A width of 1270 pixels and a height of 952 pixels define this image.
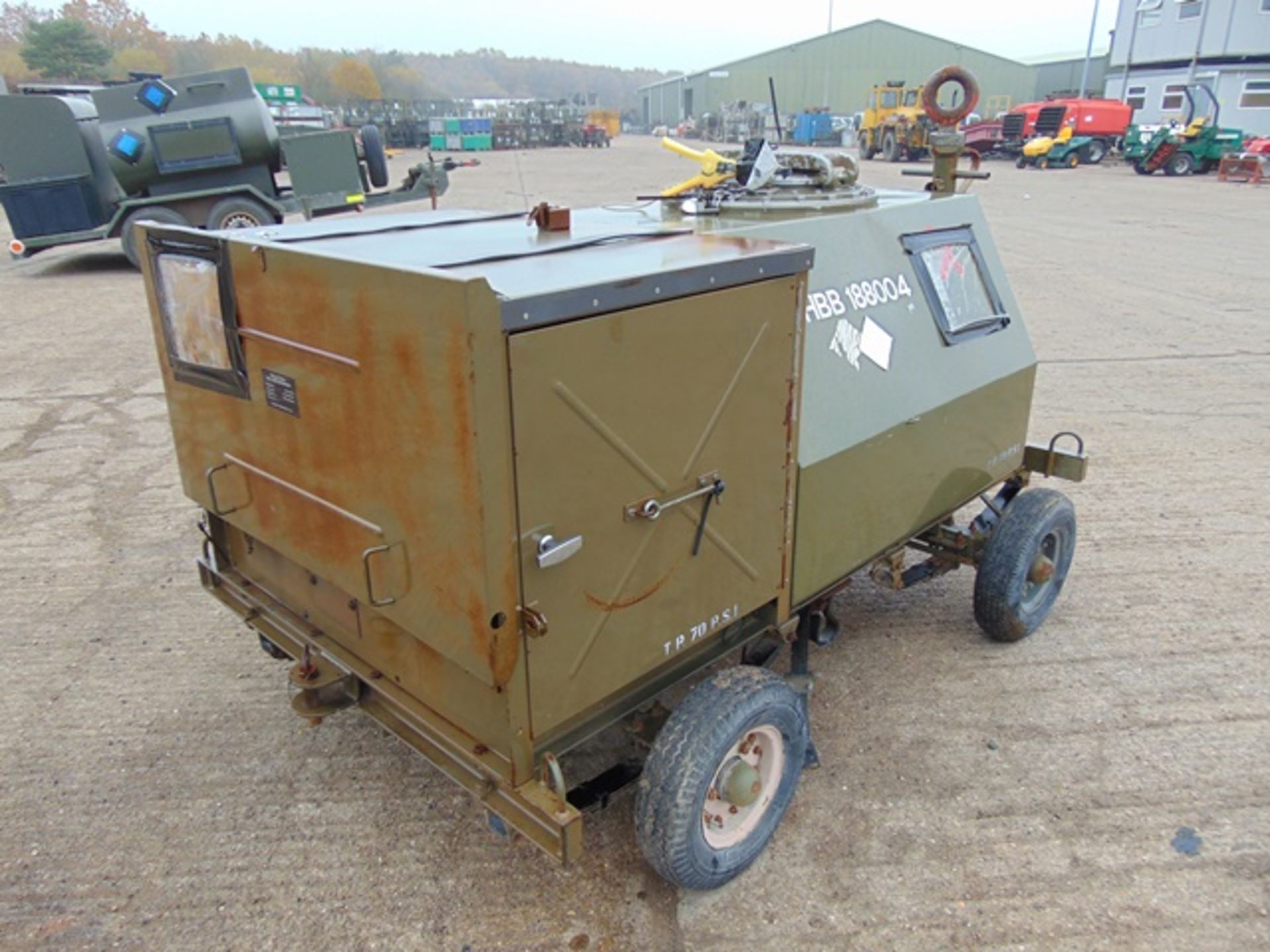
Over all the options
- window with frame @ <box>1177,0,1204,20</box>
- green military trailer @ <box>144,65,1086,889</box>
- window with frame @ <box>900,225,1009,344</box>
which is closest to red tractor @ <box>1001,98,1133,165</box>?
window with frame @ <box>1177,0,1204,20</box>

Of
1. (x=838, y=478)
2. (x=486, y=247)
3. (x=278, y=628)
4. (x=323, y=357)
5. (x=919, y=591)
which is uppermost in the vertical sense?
(x=486, y=247)

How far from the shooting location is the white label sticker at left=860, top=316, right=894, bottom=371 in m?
3.58

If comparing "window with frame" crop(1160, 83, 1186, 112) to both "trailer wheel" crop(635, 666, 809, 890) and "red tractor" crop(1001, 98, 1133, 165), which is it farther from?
"trailer wheel" crop(635, 666, 809, 890)

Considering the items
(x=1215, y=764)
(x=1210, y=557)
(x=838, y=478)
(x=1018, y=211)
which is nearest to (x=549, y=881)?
(x=838, y=478)

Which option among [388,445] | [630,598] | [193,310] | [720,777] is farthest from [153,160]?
[720,777]

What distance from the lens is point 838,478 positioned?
3.41 metres

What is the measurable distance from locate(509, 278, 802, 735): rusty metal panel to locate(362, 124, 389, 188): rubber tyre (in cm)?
1259

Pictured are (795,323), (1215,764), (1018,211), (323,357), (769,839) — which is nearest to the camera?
(323,357)

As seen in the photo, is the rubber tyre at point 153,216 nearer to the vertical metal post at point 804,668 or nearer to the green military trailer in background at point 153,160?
the green military trailer in background at point 153,160

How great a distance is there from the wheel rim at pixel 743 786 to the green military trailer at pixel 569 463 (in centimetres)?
1

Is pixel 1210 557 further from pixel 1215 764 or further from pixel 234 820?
pixel 234 820

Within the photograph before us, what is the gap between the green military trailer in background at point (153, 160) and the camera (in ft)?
41.4

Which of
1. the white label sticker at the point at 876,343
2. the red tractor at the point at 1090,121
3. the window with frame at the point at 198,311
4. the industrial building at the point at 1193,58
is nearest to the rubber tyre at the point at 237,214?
the window with frame at the point at 198,311

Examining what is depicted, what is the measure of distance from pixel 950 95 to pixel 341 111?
171 feet
